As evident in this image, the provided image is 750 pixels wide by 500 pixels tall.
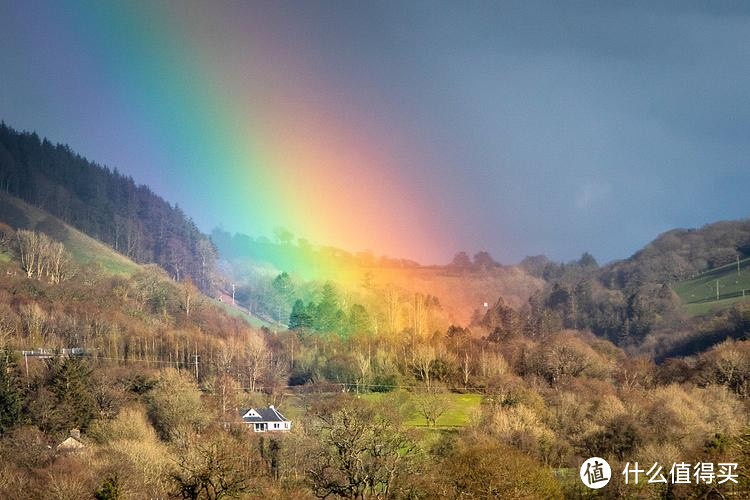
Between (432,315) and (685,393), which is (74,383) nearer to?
(685,393)

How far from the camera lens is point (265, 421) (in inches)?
2104

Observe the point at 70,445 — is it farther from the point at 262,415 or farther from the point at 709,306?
the point at 709,306

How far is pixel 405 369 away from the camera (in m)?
72.6

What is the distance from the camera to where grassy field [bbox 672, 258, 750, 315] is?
112 meters

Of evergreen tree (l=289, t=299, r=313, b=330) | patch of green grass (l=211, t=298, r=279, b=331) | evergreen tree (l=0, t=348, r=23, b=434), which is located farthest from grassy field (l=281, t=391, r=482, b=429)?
patch of green grass (l=211, t=298, r=279, b=331)

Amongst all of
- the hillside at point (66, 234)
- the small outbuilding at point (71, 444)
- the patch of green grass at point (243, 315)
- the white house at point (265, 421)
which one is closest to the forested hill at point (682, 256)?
the patch of green grass at point (243, 315)

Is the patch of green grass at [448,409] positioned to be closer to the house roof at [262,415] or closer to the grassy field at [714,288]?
the house roof at [262,415]

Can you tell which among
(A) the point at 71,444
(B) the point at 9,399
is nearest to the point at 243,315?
(B) the point at 9,399

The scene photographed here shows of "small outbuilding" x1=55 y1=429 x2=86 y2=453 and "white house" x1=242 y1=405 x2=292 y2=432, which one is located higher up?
"small outbuilding" x1=55 y1=429 x2=86 y2=453

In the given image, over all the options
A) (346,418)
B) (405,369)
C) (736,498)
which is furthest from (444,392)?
(736,498)

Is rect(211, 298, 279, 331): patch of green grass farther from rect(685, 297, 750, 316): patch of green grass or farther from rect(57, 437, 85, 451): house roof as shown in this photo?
rect(685, 297, 750, 316): patch of green grass

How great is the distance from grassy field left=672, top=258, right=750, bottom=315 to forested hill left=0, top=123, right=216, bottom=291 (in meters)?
76.3

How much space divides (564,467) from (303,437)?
48.3 feet

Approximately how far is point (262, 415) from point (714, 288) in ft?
307
